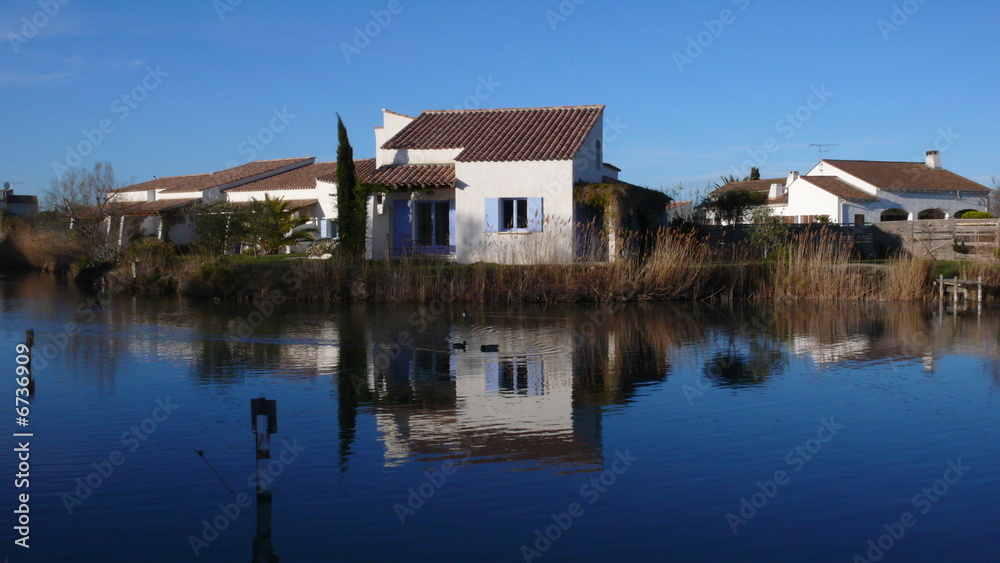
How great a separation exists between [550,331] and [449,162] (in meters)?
13.1

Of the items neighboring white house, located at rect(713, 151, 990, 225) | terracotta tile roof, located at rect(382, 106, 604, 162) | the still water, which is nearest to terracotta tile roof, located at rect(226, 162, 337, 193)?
terracotta tile roof, located at rect(382, 106, 604, 162)

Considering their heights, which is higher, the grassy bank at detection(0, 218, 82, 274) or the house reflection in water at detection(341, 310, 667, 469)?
the grassy bank at detection(0, 218, 82, 274)

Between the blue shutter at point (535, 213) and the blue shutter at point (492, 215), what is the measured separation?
1057mm

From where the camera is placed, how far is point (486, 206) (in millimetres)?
27094

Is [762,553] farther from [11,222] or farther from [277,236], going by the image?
[11,222]

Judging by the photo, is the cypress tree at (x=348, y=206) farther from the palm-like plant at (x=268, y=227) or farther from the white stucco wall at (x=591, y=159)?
the white stucco wall at (x=591, y=159)

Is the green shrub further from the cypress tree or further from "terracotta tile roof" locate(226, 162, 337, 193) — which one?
"terracotta tile roof" locate(226, 162, 337, 193)

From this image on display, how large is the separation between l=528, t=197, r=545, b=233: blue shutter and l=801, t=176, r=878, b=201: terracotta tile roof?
84.5 ft

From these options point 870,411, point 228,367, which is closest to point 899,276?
point 870,411

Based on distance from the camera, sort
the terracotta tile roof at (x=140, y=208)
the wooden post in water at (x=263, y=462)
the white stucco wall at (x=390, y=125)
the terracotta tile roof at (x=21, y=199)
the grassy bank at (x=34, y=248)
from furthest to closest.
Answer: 1. the terracotta tile roof at (x=21, y=199)
2. the grassy bank at (x=34, y=248)
3. the terracotta tile roof at (x=140, y=208)
4. the white stucco wall at (x=390, y=125)
5. the wooden post in water at (x=263, y=462)

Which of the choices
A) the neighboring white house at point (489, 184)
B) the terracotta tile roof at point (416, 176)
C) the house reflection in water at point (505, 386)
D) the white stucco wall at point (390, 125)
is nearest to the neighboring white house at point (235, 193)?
the white stucco wall at point (390, 125)

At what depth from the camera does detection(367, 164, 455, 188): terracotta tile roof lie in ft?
90.6

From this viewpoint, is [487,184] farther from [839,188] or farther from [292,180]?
[839,188]

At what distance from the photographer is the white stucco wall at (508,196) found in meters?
26.0
